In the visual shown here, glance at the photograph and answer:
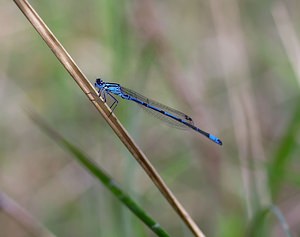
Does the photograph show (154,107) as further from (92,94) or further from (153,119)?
(153,119)

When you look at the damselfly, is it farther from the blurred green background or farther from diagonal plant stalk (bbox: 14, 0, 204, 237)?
diagonal plant stalk (bbox: 14, 0, 204, 237)

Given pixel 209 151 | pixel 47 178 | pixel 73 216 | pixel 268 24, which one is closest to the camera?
pixel 209 151

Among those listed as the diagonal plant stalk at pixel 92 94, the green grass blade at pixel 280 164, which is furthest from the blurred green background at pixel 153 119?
the diagonal plant stalk at pixel 92 94

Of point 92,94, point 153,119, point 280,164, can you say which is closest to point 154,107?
point 280,164

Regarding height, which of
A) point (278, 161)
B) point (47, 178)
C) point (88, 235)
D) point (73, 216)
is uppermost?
point (47, 178)

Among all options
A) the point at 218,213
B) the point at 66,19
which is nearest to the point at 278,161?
the point at 218,213

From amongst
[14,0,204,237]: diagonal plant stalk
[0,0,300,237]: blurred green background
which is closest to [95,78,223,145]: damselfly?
[0,0,300,237]: blurred green background

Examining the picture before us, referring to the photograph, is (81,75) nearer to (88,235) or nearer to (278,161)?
(278,161)

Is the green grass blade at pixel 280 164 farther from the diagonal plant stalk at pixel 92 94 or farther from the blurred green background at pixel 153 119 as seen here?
the diagonal plant stalk at pixel 92 94
